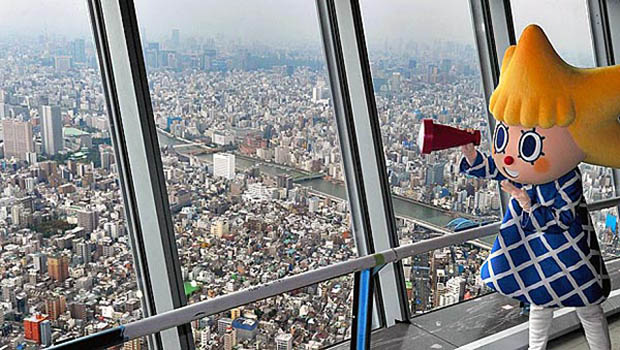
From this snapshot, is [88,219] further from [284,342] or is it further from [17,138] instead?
[284,342]

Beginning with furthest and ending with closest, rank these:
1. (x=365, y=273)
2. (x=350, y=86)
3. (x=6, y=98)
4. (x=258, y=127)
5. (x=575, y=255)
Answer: (x=350, y=86)
(x=258, y=127)
(x=6, y=98)
(x=575, y=255)
(x=365, y=273)

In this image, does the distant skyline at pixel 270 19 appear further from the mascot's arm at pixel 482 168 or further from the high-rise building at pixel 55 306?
the mascot's arm at pixel 482 168

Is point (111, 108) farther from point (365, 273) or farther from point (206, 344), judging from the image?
point (365, 273)

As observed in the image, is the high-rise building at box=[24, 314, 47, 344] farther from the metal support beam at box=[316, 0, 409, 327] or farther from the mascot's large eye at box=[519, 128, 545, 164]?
the mascot's large eye at box=[519, 128, 545, 164]

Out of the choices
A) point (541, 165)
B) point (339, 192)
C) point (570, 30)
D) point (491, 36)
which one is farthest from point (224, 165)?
point (570, 30)

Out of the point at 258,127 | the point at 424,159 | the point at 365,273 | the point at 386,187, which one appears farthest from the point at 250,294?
the point at 424,159

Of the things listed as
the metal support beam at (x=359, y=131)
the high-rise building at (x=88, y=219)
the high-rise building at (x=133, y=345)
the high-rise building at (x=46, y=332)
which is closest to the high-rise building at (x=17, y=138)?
the high-rise building at (x=88, y=219)
